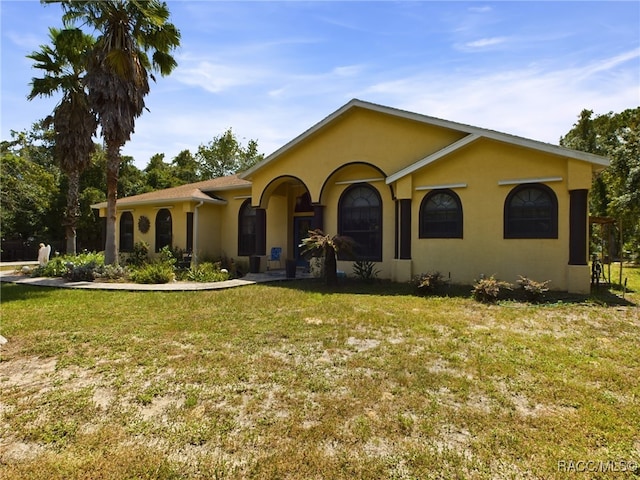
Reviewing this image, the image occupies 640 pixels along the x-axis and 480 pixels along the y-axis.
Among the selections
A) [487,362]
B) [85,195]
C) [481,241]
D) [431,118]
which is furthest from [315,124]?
[85,195]

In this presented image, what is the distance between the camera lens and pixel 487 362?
4.89m

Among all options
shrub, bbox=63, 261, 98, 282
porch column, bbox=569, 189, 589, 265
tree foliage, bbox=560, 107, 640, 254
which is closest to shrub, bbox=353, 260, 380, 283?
porch column, bbox=569, 189, 589, 265

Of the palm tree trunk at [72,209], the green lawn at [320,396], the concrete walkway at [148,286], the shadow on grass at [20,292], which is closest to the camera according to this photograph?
the green lawn at [320,396]

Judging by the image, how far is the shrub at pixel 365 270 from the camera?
1287cm

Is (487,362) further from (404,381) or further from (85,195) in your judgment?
(85,195)

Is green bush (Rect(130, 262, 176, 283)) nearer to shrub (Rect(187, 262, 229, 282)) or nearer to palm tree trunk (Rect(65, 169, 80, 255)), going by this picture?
shrub (Rect(187, 262, 229, 282))

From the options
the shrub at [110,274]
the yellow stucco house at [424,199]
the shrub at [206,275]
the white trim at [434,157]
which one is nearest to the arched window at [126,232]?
the yellow stucco house at [424,199]

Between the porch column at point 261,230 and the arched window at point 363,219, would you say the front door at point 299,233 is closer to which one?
the porch column at point 261,230

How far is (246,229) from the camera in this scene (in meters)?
17.8

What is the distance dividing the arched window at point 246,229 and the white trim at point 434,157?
25.3ft

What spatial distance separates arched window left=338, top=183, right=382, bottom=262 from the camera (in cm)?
1355

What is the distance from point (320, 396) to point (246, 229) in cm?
1448

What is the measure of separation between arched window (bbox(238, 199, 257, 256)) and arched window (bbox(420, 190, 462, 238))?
337 inches

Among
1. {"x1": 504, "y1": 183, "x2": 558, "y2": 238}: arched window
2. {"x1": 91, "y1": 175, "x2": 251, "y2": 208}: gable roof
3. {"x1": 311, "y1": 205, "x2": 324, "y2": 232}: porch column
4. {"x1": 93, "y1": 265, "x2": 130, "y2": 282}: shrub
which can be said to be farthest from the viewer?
{"x1": 91, "y1": 175, "x2": 251, "y2": 208}: gable roof
